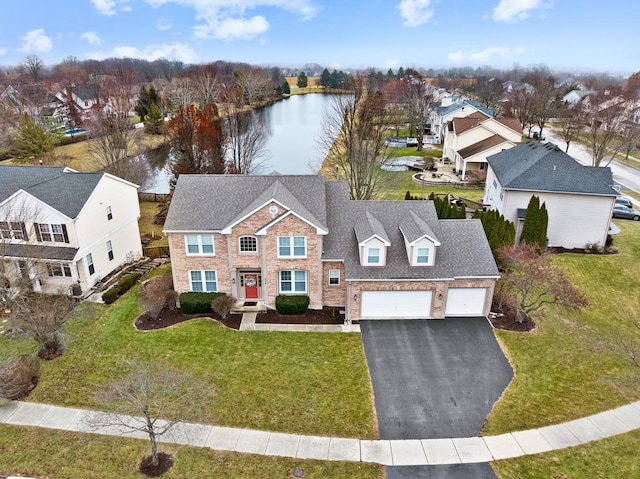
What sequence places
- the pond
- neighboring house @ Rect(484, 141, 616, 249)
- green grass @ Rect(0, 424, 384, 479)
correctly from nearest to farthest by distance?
green grass @ Rect(0, 424, 384, 479)
neighboring house @ Rect(484, 141, 616, 249)
the pond

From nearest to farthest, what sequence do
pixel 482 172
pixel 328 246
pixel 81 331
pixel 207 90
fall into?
pixel 81 331 → pixel 328 246 → pixel 482 172 → pixel 207 90

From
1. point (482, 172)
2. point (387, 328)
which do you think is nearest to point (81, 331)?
point (387, 328)

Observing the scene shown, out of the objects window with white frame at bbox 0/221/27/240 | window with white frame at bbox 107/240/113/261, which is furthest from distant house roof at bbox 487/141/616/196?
window with white frame at bbox 0/221/27/240

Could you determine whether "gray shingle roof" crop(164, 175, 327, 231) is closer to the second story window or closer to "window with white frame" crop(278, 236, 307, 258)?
"window with white frame" crop(278, 236, 307, 258)

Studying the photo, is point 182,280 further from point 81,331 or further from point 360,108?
point 360,108

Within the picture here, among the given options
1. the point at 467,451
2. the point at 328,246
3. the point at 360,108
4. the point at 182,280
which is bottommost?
the point at 467,451

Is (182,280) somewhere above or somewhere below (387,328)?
above
